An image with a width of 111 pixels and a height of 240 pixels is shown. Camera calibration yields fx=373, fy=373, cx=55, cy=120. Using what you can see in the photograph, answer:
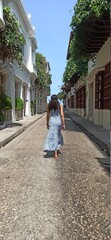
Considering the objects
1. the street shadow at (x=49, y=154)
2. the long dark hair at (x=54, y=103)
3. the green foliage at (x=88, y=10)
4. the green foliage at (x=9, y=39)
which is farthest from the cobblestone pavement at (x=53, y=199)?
the green foliage at (x=9, y=39)

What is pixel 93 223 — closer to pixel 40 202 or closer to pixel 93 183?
pixel 40 202

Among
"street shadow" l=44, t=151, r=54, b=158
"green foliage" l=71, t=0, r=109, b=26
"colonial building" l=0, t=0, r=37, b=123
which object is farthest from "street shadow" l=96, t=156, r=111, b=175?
"colonial building" l=0, t=0, r=37, b=123

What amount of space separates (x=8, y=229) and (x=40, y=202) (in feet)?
3.59

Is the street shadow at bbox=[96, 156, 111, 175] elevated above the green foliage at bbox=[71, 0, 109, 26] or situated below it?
below

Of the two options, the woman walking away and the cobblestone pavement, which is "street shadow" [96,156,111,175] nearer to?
the cobblestone pavement

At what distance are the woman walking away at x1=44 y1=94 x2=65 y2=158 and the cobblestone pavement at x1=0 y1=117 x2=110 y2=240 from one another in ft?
1.08

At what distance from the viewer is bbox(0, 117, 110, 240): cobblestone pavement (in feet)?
14.2

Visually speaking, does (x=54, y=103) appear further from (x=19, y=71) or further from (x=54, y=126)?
(x=19, y=71)

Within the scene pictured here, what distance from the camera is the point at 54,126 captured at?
9.60m

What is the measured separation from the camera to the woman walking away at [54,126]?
9469 mm

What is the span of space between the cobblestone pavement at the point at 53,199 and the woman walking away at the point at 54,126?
1.08ft

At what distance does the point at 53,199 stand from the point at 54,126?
4147mm

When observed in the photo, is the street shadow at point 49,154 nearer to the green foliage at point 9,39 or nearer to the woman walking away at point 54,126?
the woman walking away at point 54,126

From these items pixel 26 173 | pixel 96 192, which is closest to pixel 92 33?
pixel 26 173
